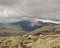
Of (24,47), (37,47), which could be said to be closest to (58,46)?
(37,47)

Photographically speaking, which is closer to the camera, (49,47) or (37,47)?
(49,47)

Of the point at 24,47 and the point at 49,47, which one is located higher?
the point at 49,47

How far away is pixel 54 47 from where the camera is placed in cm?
6806

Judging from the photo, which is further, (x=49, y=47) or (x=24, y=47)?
(x=24, y=47)

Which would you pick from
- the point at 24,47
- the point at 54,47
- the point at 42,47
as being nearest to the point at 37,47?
the point at 42,47

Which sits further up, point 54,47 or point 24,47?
point 54,47

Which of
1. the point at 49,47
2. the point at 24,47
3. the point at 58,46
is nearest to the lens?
the point at 49,47

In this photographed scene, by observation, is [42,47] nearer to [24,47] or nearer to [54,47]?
[54,47]

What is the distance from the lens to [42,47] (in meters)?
70.4

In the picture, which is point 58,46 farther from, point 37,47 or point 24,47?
point 24,47

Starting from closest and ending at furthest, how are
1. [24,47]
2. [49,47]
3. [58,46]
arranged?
1. [49,47]
2. [58,46]
3. [24,47]

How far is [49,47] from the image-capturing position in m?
65.7

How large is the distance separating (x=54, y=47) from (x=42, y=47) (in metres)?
4.80

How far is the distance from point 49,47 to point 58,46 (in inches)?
224
